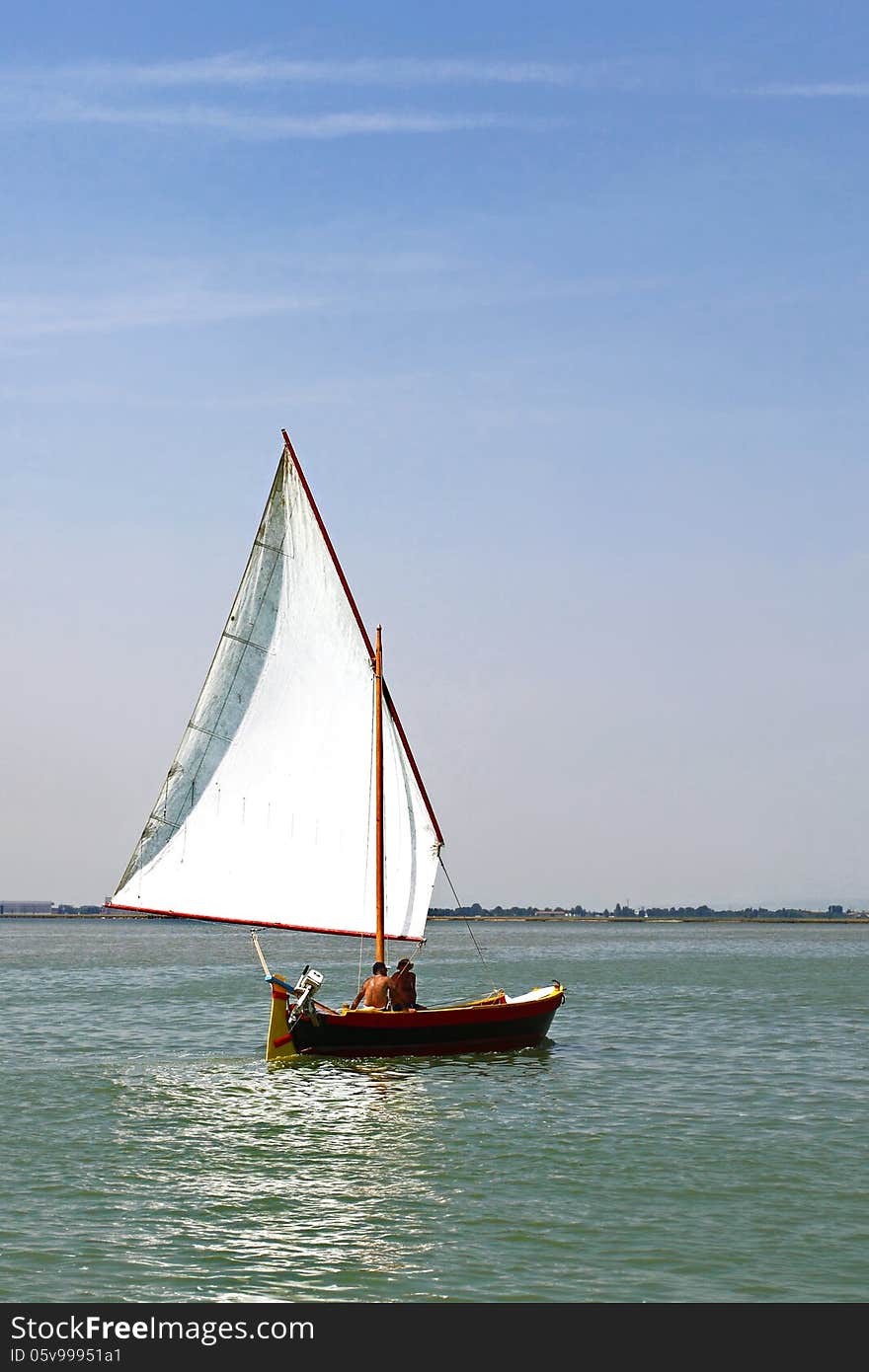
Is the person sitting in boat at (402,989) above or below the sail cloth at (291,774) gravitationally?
below

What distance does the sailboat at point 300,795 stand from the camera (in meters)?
35.2

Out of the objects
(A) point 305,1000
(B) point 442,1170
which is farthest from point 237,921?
(B) point 442,1170

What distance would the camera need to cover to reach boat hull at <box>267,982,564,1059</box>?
1346 inches

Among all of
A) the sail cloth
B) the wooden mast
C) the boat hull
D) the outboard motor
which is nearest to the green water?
the boat hull

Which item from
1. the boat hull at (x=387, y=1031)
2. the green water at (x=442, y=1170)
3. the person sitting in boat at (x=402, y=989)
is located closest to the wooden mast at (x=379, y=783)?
→ the person sitting in boat at (x=402, y=989)

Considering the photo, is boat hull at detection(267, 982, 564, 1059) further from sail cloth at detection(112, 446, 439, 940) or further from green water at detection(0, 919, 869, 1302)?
sail cloth at detection(112, 446, 439, 940)

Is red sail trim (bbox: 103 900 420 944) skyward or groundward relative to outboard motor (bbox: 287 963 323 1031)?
skyward

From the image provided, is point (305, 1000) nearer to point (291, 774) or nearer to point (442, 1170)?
point (291, 774)

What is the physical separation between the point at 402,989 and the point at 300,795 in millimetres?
5780

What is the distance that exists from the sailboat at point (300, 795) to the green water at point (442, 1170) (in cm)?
371

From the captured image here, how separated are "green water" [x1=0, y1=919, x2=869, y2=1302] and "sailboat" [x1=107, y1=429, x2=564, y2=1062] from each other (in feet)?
12.2

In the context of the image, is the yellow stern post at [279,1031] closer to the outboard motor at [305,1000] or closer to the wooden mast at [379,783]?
the outboard motor at [305,1000]
